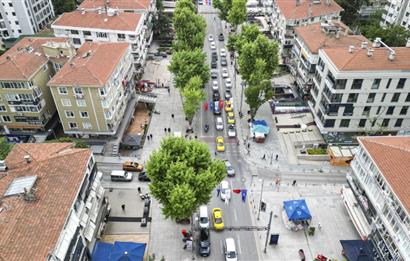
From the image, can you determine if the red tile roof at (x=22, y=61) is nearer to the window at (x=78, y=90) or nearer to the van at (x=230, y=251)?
the window at (x=78, y=90)

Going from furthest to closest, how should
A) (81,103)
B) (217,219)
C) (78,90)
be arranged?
(81,103) < (78,90) < (217,219)

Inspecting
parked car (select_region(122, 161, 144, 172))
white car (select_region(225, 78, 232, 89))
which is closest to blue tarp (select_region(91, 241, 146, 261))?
parked car (select_region(122, 161, 144, 172))

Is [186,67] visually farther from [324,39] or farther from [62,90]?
[324,39]

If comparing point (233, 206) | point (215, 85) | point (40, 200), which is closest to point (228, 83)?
point (215, 85)

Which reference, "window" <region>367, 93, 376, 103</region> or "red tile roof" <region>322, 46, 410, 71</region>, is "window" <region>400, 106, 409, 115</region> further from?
"red tile roof" <region>322, 46, 410, 71</region>

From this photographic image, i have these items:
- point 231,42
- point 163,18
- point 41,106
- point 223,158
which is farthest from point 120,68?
point 163,18

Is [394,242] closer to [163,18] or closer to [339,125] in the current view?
[339,125]
